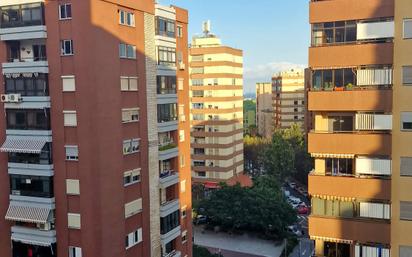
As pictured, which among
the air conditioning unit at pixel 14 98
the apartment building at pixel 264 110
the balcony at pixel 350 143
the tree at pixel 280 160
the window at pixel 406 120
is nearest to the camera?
the window at pixel 406 120

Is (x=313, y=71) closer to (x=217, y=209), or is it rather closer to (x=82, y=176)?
(x=82, y=176)

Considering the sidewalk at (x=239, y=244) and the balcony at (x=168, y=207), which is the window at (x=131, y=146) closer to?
the balcony at (x=168, y=207)

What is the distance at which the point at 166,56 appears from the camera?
32281mm

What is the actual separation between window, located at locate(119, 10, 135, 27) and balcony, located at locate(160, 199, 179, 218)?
41.6 feet

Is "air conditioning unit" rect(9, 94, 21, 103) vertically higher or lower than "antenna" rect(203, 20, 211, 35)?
lower

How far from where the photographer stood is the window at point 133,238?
1131 inches

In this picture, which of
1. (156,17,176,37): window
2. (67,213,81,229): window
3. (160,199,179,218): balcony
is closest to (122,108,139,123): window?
(156,17,176,37): window

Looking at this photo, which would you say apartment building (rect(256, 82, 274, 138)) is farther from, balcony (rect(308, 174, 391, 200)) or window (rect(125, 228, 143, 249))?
balcony (rect(308, 174, 391, 200))

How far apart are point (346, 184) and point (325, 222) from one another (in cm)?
229

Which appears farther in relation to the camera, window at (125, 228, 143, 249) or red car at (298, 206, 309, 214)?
red car at (298, 206, 309, 214)

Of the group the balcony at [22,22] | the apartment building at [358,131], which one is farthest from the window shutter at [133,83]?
the apartment building at [358,131]

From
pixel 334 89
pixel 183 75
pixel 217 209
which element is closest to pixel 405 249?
pixel 334 89

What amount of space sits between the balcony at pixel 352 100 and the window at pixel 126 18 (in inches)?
487

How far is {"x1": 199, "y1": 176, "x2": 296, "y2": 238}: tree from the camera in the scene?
52.8m
